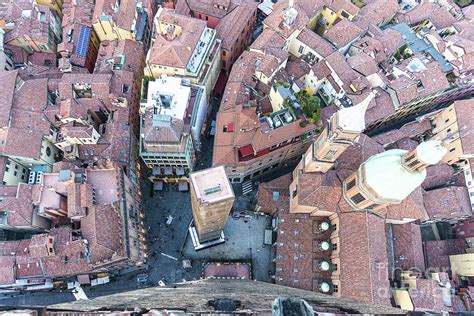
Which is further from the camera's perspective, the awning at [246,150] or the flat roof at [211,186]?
the awning at [246,150]

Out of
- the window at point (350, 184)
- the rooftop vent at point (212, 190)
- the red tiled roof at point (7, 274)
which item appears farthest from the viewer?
the red tiled roof at point (7, 274)

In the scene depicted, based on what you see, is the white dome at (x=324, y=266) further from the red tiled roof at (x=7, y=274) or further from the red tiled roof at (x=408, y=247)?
the red tiled roof at (x=7, y=274)

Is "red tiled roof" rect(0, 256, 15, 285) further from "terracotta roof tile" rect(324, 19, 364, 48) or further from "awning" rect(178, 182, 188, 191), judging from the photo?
"terracotta roof tile" rect(324, 19, 364, 48)

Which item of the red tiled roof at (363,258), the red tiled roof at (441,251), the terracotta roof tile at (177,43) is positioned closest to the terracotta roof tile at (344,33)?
the terracotta roof tile at (177,43)

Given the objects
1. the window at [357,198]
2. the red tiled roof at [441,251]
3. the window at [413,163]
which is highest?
the window at [413,163]

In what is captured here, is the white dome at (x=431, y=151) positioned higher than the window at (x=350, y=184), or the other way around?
the white dome at (x=431, y=151)

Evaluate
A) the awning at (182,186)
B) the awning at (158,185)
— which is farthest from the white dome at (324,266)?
the awning at (158,185)

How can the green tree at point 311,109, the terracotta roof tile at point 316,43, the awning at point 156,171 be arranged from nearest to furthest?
the green tree at point 311,109, the awning at point 156,171, the terracotta roof tile at point 316,43
